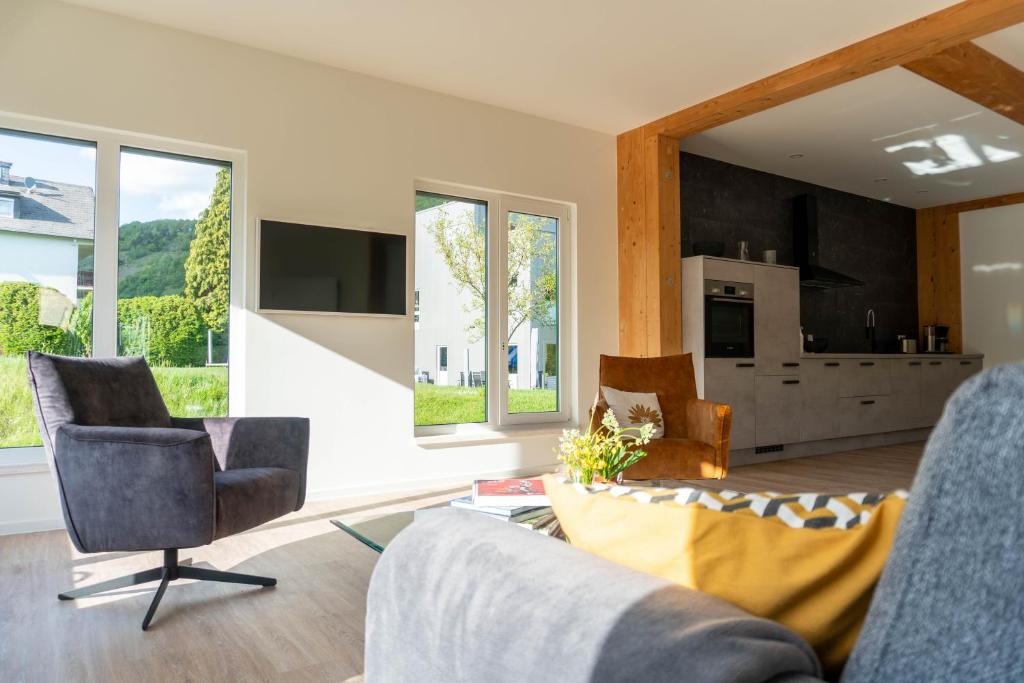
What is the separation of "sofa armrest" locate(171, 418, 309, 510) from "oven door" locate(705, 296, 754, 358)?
12.0 ft

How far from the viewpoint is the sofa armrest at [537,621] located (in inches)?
24.3

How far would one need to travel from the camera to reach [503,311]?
17.9 feet

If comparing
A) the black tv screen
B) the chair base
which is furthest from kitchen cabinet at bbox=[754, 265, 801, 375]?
the chair base

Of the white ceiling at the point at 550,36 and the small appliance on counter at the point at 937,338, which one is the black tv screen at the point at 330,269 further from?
the small appliance on counter at the point at 937,338

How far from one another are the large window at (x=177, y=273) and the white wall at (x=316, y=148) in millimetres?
189

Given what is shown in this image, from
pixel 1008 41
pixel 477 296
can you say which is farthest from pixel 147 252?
pixel 1008 41

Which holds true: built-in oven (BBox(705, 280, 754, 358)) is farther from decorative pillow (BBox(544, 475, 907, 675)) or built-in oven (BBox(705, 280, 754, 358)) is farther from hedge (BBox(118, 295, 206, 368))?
decorative pillow (BBox(544, 475, 907, 675))

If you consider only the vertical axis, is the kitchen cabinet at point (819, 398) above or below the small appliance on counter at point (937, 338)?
below

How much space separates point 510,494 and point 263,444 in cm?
123

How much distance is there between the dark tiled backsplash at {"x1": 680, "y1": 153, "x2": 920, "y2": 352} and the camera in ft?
21.2

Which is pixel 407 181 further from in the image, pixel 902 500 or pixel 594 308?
pixel 902 500

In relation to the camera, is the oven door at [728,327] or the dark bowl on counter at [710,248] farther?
the dark bowl on counter at [710,248]

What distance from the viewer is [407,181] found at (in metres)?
4.88

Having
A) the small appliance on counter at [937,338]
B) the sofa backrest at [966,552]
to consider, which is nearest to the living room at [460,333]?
the sofa backrest at [966,552]
